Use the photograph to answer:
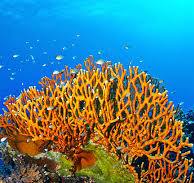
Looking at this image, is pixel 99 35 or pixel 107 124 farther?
pixel 99 35

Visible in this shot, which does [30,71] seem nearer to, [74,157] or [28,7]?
[28,7]

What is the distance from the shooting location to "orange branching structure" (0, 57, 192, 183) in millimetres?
5781

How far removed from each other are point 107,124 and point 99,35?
100m

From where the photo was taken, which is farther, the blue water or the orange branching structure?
the blue water

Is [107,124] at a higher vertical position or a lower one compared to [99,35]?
lower

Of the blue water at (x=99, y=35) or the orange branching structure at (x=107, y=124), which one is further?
the blue water at (x=99, y=35)

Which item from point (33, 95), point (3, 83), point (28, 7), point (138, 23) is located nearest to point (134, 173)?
point (33, 95)

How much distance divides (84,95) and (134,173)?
2015 mm

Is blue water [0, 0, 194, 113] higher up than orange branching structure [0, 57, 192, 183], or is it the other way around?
blue water [0, 0, 194, 113]

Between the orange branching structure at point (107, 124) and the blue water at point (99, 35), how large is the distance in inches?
423

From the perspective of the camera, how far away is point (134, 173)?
635 centimetres

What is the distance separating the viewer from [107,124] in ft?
19.1

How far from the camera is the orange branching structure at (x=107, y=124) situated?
5781 millimetres

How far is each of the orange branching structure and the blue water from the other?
35.2ft
